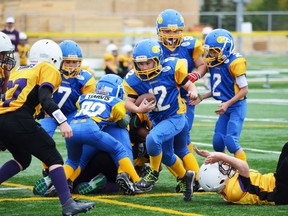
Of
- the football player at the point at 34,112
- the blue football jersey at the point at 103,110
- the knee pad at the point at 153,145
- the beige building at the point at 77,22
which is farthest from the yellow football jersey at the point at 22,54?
the football player at the point at 34,112

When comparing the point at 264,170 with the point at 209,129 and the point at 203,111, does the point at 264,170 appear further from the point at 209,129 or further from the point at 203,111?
the point at 203,111

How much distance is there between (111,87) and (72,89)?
0.74 meters

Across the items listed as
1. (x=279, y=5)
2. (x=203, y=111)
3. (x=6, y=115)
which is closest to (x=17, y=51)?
(x=203, y=111)

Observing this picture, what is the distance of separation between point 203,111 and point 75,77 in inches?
320

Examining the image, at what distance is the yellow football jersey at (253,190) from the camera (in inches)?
296

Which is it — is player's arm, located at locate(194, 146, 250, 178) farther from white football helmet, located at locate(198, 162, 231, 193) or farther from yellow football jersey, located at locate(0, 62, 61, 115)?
yellow football jersey, located at locate(0, 62, 61, 115)

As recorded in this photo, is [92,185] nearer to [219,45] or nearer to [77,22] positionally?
[219,45]

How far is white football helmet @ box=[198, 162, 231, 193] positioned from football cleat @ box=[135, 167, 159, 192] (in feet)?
2.60

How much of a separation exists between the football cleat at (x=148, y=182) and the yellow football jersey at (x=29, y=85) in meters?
1.55

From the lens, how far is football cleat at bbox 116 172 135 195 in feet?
26.6

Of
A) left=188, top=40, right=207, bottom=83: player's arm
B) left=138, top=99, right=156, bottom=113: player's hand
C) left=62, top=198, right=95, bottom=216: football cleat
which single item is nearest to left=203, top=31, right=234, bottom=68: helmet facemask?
left=188, top=40, right=207, bottom=83: player's arm

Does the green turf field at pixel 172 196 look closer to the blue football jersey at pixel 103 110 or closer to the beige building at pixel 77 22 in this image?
the blue football jersey at pixel 103 110

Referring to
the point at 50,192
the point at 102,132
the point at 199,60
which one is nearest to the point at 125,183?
the point at 102,132

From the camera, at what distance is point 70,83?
30.1 feet
